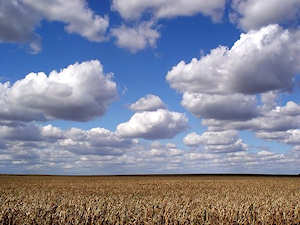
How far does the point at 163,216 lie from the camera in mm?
10195

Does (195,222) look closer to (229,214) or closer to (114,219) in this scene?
(229,214)

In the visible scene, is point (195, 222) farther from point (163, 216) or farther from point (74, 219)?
point (74, 219)

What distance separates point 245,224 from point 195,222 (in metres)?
1.63

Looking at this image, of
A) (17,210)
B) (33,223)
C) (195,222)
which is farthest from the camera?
(17,210)

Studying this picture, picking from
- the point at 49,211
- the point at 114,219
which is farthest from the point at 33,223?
the point at 114,219

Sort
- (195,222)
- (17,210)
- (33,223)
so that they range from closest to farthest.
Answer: (33,223) → (195,222) → (17,210)

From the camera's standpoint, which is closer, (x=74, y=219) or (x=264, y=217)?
(x=74, y=219)

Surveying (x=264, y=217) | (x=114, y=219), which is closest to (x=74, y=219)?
(x=114, y=219)

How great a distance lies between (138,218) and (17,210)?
421 cm

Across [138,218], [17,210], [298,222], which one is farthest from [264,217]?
[17,210]

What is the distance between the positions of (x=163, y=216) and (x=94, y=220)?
7.36 ft

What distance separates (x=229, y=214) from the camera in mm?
10852

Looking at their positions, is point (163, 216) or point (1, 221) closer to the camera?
point (1, 221)

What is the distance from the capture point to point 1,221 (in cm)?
927
